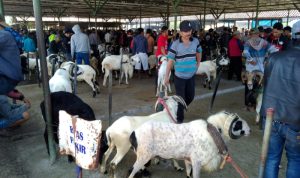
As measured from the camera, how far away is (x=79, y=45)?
8688 mm

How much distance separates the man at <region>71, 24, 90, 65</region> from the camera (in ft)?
28.2

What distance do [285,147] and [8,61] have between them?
320 cm

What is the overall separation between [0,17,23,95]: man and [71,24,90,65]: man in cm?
529

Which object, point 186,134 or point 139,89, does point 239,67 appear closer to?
point 139,89

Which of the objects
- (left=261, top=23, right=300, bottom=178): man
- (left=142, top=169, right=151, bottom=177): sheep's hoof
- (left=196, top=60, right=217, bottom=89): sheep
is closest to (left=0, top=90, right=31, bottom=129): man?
(left=142, top=169, right=151, bottom=177): sheep's hoof

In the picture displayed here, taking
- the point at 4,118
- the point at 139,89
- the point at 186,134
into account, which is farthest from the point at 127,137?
the point at 139,89

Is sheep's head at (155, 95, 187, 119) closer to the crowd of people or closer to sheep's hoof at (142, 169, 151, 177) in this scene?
the crowd of people

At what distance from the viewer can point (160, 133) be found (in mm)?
2936

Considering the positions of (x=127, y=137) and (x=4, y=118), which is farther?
(x=4, y=118)

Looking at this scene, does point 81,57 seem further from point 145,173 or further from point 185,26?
point 145,173

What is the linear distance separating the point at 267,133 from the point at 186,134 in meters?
1.08

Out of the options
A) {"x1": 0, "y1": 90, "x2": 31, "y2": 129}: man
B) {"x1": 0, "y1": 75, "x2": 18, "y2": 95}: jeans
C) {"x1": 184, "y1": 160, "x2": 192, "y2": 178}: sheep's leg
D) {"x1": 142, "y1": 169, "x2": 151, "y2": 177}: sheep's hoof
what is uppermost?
{"x1": 0, "y1": 75, "x2": 18, "y2": 95}: jeans

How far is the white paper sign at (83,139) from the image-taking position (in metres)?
2.47

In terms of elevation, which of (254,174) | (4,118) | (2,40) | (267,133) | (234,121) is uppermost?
(2,40)
